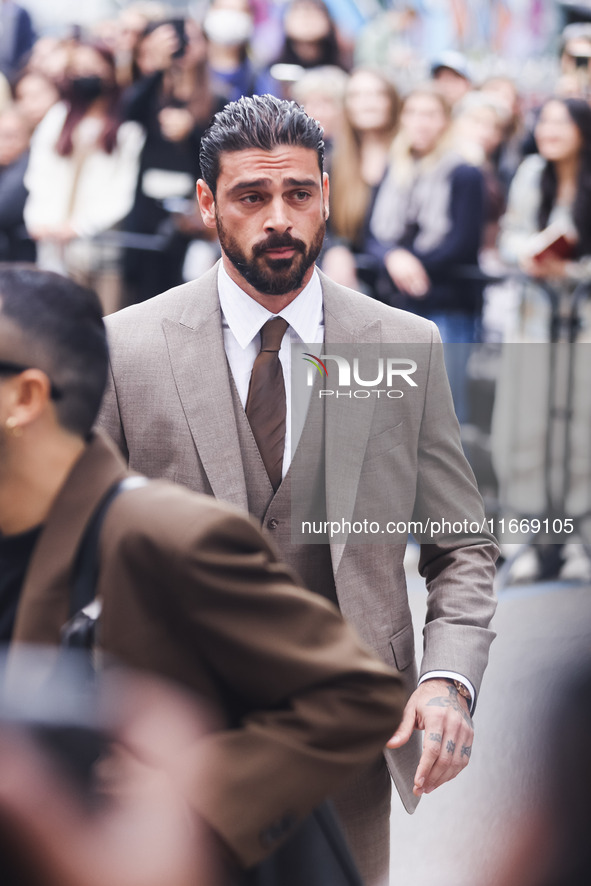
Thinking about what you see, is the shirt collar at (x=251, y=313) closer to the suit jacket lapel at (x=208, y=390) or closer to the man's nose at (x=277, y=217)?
the suit jacket lapel at (x=208, y=390)

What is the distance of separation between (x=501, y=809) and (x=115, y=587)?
3.08 m

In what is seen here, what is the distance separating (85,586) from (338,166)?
5394 mm

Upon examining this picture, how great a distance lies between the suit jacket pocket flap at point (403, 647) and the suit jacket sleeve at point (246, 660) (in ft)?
3.09

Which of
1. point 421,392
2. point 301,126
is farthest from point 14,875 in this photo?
point 301,126

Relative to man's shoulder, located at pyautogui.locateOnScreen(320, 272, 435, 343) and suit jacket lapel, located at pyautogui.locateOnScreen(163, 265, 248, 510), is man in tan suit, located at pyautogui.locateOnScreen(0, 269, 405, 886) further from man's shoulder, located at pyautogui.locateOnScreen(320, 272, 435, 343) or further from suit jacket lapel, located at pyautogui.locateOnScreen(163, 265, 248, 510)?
man's shoulder, located at pyautogui.locateOnScreen(320, 272, 435, 343)

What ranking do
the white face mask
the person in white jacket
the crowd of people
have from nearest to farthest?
the crowd of people → the person in white jacket → the white face mask

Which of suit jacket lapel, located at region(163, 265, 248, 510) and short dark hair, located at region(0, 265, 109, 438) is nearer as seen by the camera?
short dark hair, located at region(0, 265, 109, 438)

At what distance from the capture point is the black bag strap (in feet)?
4.98

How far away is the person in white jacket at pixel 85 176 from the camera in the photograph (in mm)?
6824

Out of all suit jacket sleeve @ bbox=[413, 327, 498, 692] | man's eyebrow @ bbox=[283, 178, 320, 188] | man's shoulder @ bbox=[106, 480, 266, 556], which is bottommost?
suit jacket sleeve @ bbox=[413, 327, 498, 692]

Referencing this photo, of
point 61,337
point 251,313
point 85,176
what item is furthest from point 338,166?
point 61,337

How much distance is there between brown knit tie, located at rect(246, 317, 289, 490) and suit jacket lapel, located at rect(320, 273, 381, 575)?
4.1 inches

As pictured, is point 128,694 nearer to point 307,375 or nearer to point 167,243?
point 307,375

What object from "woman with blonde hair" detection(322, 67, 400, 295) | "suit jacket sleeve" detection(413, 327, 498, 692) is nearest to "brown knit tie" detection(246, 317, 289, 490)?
"suit jacket sleeve" detection(413, 327, 498, 692)
